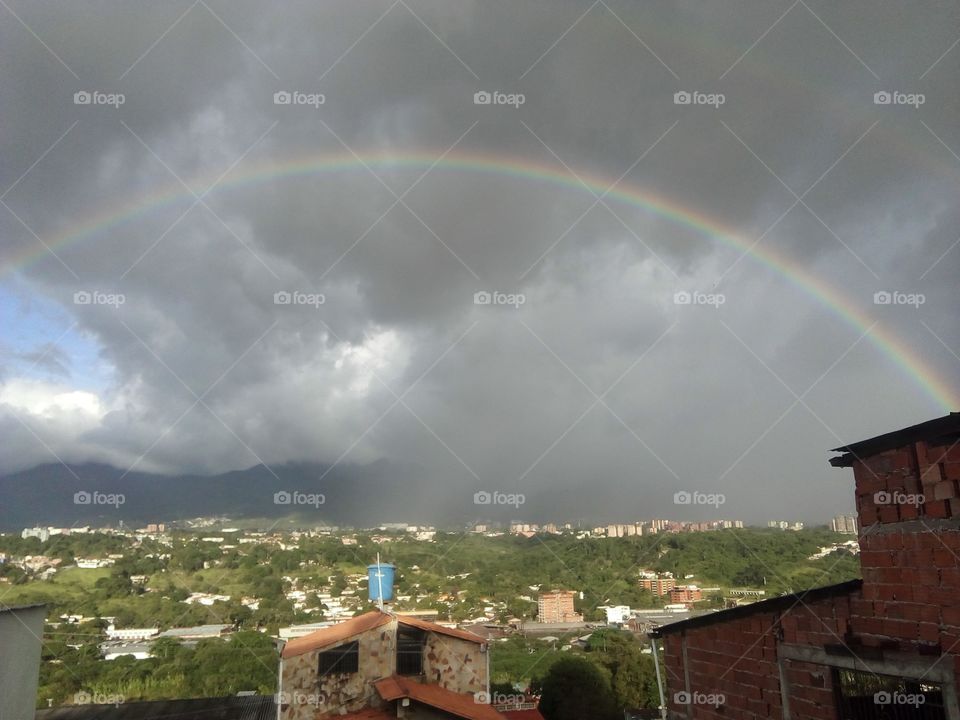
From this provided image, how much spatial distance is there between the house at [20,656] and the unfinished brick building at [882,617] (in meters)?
16.5

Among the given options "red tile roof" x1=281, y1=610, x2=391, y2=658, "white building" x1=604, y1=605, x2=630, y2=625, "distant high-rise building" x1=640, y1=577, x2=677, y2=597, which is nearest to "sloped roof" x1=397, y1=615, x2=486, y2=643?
"red tile roof" x1=281, y1=610, x2=391, y2=658

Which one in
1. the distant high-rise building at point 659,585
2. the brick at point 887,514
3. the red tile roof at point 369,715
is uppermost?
the brick at point 887,514

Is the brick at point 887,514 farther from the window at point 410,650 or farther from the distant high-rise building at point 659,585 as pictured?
the distant high-rise building at point 659,585

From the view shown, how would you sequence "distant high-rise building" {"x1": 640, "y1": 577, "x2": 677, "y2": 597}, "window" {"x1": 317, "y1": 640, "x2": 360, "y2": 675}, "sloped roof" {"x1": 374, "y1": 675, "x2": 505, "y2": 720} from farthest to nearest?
"distant high-rise building" {"x1": 640, "y1": 577, "x2": 677, "y2": 597}
"window" {"x1": 317, "y1": 640, "x2": 360, "y2": 675}
"sloped roof" {"x1": 374, "y1": 675, "x2": 505, "y2": 720}

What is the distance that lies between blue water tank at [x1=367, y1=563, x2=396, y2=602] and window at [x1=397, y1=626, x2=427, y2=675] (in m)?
3.03

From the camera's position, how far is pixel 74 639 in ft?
137

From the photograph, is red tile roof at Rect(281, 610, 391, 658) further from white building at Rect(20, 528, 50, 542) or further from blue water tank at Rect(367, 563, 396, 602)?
white building at Rect(20, 528, 50, 542)

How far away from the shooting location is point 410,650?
14359 mm

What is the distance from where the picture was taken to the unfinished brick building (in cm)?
448

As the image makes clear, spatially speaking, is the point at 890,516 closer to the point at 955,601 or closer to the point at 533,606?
the point at 955,601

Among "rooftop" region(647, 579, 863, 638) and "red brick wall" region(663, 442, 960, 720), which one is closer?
"red brick wall" region(663, 442, 960, 720)

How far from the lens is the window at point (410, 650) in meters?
14.2

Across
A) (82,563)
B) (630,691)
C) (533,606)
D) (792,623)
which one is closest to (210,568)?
(82,563)

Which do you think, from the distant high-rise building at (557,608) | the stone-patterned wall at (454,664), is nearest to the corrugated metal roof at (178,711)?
the stone-patterned wall at (454,664)
